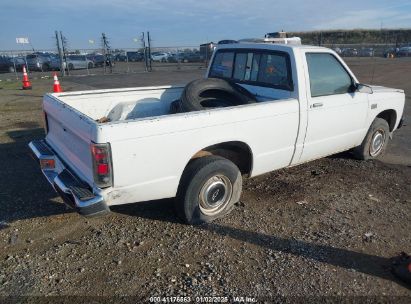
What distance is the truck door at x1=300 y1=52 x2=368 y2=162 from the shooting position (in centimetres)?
468

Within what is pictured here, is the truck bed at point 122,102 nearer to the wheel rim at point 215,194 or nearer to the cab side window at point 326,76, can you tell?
the wheel rim at point 215,194

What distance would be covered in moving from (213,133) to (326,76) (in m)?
2.08

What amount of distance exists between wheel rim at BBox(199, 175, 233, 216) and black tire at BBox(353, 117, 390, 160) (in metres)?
2.79

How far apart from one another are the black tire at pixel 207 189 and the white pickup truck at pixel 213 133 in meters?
0.01

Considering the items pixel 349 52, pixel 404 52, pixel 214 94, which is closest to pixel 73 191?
pixel 214 94

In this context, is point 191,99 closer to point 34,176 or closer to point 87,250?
point 87,250

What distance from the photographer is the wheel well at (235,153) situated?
158 inches

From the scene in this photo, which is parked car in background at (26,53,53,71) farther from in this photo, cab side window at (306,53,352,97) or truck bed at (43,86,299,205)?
cab side window at (306,53,352,97)

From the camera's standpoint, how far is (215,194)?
406cm

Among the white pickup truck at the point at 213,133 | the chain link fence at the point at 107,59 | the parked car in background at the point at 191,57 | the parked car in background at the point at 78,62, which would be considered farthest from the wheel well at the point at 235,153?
the parked car in background at the point at 191,57

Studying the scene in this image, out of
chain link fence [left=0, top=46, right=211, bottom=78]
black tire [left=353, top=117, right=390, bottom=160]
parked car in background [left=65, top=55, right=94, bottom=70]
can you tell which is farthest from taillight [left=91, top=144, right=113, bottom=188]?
parked car in background [left=65, top=55, right=94, bottom=70]

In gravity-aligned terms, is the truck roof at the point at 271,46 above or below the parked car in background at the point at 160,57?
above

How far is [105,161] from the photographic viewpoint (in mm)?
3127

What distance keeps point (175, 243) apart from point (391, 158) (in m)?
4.41
